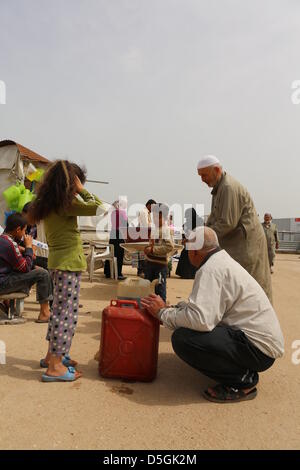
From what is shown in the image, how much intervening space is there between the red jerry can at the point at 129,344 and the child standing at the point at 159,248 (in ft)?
6.60

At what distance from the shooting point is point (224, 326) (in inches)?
113

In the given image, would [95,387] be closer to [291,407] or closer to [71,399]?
[71,399]

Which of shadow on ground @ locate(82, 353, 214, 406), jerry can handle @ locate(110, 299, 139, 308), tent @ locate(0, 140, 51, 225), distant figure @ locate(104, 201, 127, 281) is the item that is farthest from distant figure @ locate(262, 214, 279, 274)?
jerry can handle @ locate(110, 299, 139, 308)

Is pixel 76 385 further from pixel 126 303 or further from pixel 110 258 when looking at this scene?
pixel 110 258

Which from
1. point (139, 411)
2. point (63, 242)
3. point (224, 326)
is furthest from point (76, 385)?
point (224, 326)

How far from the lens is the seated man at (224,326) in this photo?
108 inches

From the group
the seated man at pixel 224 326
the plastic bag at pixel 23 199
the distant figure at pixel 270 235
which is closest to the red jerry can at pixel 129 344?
the seated man at pixel 224 326

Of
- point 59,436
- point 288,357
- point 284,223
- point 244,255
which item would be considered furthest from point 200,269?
point 284,223

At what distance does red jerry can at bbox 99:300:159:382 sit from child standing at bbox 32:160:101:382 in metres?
0.29

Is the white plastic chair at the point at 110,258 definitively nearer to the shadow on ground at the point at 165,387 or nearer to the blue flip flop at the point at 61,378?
the shadow on ground at the point at 165,387

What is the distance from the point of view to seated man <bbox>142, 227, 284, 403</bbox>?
2.73 metres

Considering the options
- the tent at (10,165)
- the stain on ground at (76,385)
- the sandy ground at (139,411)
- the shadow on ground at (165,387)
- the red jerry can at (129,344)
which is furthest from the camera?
the tent at (10,165)

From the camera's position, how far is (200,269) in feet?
9.17

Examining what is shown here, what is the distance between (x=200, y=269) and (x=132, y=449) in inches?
47.8
